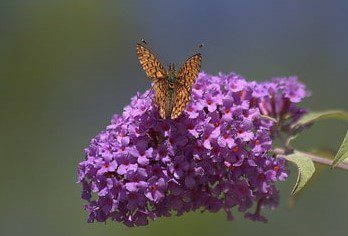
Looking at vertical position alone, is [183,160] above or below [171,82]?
below

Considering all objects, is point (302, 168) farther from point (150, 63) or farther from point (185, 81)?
point (150, 63)

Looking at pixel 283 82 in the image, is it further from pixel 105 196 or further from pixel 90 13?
pixel 90 13

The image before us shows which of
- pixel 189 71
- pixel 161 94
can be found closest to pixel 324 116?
pixel 189 71

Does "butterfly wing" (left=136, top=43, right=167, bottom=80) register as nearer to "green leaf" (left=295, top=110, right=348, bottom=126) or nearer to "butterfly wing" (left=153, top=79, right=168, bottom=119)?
"butterfly wing" (left=153, top=79, right=168, bottom=119)

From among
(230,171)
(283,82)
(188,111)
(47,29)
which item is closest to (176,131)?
(188,111)

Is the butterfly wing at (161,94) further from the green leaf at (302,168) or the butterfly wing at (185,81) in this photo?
the green leaf at (302,168)

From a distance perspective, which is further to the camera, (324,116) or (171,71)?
(324,116)

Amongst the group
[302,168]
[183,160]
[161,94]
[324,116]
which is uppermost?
[161,94]
